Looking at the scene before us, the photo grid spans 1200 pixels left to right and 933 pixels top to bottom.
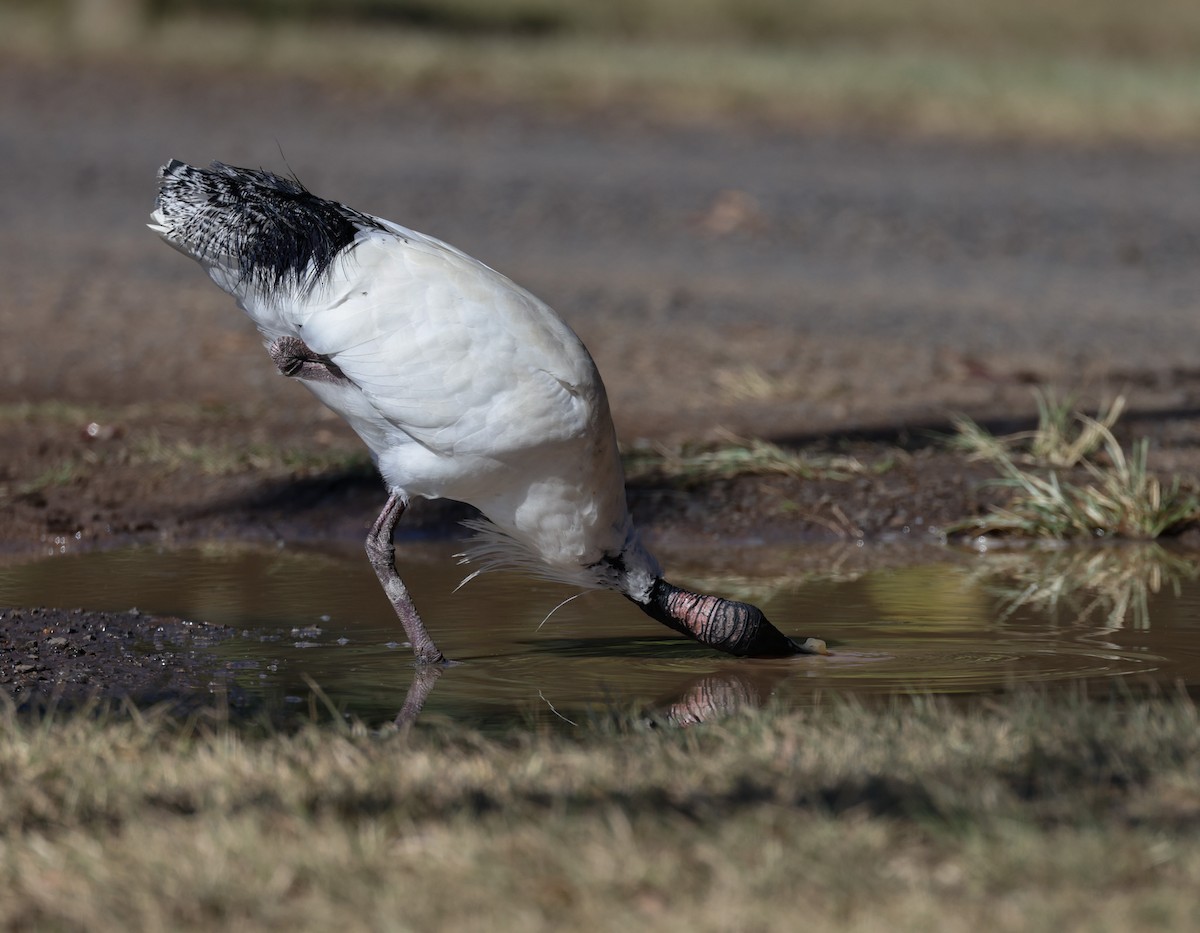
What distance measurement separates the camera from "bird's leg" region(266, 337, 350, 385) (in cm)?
518

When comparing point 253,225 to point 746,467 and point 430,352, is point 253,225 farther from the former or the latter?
point 746,467

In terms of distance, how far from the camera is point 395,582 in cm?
526

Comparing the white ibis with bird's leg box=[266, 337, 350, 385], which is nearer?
the white ibis

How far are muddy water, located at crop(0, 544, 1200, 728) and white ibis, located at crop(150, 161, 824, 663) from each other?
195 millimetres

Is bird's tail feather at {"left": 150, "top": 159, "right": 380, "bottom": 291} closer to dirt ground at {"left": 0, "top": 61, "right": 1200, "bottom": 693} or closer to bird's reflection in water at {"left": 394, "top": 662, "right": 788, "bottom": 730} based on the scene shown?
dirt ground at {"left": 0, "top": 61, "right": 1200, "bottom": 693}

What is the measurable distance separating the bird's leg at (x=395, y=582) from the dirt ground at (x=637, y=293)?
39.3 inches

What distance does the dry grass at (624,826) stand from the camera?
2.89 metres

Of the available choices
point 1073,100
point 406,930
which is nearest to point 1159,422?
point 406,930

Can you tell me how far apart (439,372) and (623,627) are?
1.08 meters

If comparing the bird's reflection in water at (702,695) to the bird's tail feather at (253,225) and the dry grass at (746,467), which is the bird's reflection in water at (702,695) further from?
the dry grass at (746,467)

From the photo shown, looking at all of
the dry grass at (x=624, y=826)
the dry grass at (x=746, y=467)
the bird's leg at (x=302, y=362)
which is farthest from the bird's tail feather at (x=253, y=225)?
the dry grass at (x=746, y=467)

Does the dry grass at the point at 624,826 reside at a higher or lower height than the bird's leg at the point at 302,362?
lower

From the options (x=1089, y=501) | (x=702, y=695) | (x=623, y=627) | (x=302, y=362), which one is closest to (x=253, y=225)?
(x=302, y=362)

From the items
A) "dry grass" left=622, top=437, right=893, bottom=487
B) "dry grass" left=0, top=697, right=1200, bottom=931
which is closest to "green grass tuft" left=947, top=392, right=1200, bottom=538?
"dry grass" left=622, top=437, right=893, bottom=487
